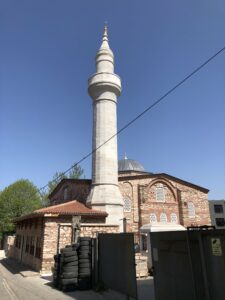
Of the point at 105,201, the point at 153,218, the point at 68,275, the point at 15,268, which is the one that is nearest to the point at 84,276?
the point at 68,275

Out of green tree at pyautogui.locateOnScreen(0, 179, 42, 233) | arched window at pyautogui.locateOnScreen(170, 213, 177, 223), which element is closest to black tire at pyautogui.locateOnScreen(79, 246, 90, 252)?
arched window at pyautogui.locateOnScreen(170, 213, 177, 223)

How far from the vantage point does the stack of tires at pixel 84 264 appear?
9.30 metres

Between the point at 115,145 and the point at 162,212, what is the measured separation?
10.6m

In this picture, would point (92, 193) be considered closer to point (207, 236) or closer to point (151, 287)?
point (151, 287)

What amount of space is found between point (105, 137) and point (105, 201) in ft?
17.6

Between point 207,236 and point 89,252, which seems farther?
point 89,252

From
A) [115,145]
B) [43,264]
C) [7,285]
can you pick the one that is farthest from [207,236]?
[115,145]

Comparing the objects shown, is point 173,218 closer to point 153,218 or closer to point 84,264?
point 153,218

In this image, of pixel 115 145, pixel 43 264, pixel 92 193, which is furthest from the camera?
pixel 115 145

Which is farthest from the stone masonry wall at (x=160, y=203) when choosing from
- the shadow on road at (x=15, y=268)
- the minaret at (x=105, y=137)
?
the shadow on road at (x=15, y=268)

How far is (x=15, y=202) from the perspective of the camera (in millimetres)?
33875

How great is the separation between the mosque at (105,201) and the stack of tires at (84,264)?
365cm

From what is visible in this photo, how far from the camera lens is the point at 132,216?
26297 millimetres

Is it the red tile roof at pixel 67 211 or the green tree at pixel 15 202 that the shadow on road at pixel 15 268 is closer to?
the red tile roof at pixel 67 211
